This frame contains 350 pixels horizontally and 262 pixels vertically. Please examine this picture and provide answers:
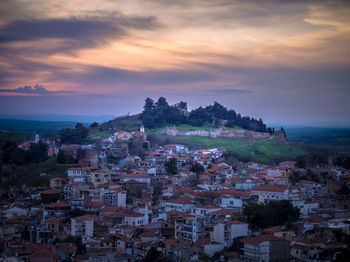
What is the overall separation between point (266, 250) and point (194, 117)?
Answer: 131 ft

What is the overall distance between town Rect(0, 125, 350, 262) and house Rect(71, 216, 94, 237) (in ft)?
0.14

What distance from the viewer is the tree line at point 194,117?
56969 millimetres

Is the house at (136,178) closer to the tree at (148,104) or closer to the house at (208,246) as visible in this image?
the house at (208,246)

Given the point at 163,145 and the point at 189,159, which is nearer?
the point at 189,159

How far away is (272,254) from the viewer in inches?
792

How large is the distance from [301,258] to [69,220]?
11564 millimetres

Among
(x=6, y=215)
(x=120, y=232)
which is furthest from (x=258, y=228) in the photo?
(x=6, y=215)

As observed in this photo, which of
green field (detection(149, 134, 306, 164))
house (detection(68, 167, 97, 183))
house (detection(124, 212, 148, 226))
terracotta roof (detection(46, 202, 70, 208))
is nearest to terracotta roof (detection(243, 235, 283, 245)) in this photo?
house (detection(124, 212, 148, 226))

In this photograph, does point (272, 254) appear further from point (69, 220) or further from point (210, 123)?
point (210, 123)

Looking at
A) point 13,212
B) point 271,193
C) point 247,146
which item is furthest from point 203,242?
point 247,146

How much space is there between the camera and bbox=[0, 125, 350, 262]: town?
20609 mm

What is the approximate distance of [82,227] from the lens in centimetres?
2386

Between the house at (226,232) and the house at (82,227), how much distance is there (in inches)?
221

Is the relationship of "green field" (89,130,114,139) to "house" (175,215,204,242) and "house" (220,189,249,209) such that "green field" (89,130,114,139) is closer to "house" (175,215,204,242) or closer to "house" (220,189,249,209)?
"house" (220,189,249,209)
